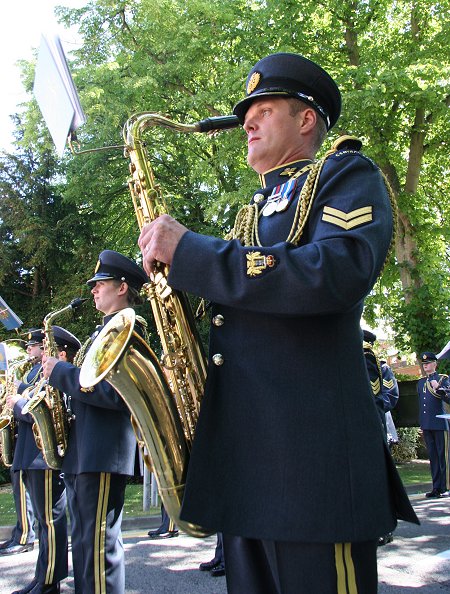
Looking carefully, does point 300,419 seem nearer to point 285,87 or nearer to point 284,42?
point 285,87

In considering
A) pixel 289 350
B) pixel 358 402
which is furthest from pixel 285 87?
pixel 358 402

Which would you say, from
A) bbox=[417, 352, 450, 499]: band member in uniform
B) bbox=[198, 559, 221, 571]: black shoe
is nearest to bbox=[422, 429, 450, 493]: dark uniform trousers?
bbox=[417, 352, 450, 499]: band member in uniform

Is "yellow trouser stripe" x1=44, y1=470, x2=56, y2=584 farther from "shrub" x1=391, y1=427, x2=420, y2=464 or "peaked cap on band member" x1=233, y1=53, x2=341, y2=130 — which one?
"shrub" x1=391, y1=427, x2=420, y2=464

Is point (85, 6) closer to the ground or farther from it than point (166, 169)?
farther from it

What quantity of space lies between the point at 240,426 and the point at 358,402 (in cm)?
37

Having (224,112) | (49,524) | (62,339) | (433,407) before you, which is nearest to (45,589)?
(49,524)

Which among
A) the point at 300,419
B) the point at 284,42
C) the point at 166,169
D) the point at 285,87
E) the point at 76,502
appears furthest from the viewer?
the point at 166,169

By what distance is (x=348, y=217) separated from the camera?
1.92 m

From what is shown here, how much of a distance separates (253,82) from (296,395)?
1224 mm

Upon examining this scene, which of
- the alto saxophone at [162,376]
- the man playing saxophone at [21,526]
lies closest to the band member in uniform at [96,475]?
the alto saxophone at [162,376]

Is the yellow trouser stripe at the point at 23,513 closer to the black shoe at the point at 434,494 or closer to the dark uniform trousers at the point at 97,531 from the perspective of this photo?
the dark uniform trousers at the point at 97,531

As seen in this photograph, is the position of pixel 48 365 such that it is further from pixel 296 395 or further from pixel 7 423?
pixel 7 423

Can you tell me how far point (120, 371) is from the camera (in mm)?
2383

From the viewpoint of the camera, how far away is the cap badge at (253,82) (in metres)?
2.38
